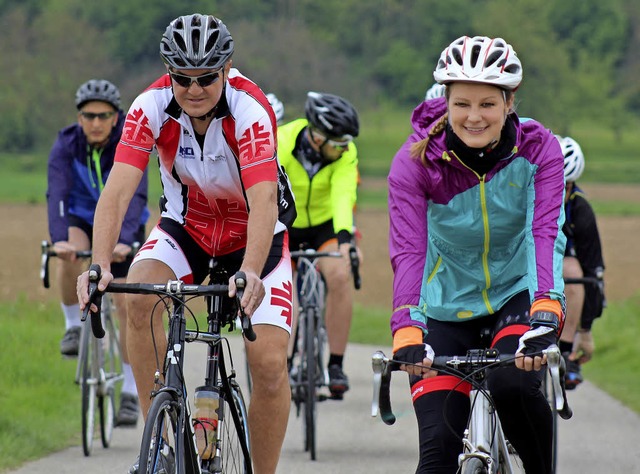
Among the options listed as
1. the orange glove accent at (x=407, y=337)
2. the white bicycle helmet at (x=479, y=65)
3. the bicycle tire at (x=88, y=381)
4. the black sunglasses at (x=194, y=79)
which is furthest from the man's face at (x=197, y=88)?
the bicycle tire at (x=88, y=381)

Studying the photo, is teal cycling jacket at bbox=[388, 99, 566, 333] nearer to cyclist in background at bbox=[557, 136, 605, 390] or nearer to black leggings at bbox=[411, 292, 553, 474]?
black leggings at bbox=[411, 292, 553, 474]

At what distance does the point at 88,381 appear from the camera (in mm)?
8609

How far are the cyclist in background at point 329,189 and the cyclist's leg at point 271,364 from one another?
3.48 metres

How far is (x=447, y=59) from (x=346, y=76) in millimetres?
97547

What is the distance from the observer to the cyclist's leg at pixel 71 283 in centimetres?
924

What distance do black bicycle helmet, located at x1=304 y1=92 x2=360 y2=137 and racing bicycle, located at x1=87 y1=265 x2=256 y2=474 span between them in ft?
12.6

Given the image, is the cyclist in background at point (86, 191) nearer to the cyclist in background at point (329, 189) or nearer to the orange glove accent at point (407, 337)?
the cyclist in background at point (329, 189)

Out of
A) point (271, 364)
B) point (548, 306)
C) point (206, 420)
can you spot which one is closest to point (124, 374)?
point (271, 364)

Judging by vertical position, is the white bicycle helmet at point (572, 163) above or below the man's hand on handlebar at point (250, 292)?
above

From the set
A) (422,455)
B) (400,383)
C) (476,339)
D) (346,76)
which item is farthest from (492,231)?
(346,76)

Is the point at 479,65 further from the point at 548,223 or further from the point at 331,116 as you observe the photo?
the point at 331,116

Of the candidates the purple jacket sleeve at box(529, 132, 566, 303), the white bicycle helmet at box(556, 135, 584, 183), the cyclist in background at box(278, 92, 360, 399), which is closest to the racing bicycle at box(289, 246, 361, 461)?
the cyclist in background at box(278, 92, 360, 399)

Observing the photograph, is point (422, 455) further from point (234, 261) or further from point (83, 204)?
point (83, 204)

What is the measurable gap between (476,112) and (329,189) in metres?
4.92
